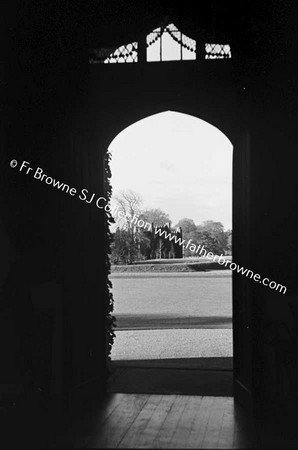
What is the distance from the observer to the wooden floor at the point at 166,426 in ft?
12.5

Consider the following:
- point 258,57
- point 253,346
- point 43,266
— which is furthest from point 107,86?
point 253,346

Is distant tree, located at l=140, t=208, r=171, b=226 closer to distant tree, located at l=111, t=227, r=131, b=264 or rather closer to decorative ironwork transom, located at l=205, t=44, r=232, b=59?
distant tree, located at l=111, t=227, r=131, b=264

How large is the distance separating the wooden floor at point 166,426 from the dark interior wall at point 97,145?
0.43 metres

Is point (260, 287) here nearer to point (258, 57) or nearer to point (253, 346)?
point (253, 346)

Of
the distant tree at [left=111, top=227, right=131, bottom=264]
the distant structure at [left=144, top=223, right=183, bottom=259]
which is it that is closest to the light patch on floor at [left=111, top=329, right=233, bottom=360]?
the distant tree at [left=111, top=227, right=131, bottom=264]

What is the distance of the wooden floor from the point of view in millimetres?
3801

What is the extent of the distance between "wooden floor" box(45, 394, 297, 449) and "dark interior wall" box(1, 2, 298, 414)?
0.43 metres

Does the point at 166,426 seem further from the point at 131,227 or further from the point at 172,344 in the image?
the point at 131,227

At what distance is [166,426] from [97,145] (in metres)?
2.66

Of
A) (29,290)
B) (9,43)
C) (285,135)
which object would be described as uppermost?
(9,43)

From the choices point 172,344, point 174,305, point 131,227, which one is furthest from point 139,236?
point 172,344

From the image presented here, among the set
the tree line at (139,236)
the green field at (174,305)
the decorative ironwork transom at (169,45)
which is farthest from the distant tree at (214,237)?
the decorative ironwork transom at (169,45)

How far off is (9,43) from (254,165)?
236 cm

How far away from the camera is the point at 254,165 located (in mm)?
4793
